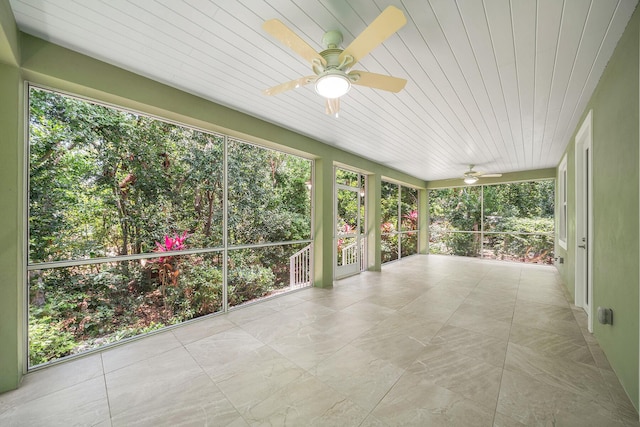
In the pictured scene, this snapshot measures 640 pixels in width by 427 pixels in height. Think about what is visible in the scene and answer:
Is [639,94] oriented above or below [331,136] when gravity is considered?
below

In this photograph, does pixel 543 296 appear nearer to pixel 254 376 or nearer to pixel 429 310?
pixel 429 310

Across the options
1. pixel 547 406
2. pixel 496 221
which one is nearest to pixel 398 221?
pixel 496 221

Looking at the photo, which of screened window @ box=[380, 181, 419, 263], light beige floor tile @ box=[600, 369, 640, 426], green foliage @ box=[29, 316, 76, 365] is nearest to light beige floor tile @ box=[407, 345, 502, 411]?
light beige floor tile @ box=[600, 369, 640, 426]

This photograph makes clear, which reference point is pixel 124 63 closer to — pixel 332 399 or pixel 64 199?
pixel 64 199

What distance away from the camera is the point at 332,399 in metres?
1.69

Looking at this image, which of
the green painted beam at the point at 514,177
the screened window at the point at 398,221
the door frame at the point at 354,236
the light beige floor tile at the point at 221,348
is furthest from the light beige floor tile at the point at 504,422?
the green painted beam at the point at 514,177

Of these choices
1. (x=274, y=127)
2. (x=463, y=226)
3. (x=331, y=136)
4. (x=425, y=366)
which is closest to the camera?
(x=425, y=366)

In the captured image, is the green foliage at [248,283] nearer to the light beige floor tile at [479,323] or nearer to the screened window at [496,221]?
the light beige floor tile at [479,323]

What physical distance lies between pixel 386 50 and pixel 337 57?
18.5 inches

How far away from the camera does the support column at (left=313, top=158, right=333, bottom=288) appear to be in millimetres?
4418

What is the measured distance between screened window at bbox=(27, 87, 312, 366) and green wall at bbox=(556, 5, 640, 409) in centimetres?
353

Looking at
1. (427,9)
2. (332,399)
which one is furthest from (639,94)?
(332,399)

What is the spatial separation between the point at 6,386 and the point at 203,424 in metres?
1.55

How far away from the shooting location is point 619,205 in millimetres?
1838
